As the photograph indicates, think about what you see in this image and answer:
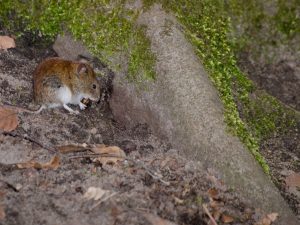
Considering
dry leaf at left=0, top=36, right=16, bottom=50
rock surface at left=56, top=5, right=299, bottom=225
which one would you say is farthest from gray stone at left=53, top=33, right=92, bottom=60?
rock surface at left=56, top=5, right=299, bottom=225

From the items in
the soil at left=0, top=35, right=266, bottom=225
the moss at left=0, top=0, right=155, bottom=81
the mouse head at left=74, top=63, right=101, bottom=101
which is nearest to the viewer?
the soil at left=0, top=35, right=266, bottom=225

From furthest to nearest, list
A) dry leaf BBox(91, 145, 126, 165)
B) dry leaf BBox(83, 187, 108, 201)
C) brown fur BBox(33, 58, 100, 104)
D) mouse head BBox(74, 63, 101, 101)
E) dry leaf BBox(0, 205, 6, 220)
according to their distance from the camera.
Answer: mouse head BBox(74, 63, 101, 101), brown fur BBox(33, 58, 100, 104), dry leaf BBox(91, 145, 126, 165), dry leaf BBox(83, 187, 108, 201), dry leaf BBox(0, 205, 6, 220)

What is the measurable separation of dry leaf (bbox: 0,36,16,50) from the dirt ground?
463 millimetres

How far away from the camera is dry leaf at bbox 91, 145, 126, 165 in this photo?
405 cm

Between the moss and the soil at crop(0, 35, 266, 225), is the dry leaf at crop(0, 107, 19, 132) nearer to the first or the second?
the soil at crop(0, 35, 266, 225)

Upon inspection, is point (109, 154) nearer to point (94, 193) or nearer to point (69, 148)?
point (69, 148)

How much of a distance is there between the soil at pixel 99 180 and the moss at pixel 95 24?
66 centimetres

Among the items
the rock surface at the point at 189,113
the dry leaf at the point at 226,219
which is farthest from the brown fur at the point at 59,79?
the dry leaf at the point at 226,219

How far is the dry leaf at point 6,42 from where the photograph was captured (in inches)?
203

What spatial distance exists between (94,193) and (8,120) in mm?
1203

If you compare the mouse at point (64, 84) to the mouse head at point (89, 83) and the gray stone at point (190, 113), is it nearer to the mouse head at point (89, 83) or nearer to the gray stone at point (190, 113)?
the mouse head at point (89, 83)

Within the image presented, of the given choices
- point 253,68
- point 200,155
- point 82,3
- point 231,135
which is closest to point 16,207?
point 200,155

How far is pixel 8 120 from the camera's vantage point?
4250 millimetres

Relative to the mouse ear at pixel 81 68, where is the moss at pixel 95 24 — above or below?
above
